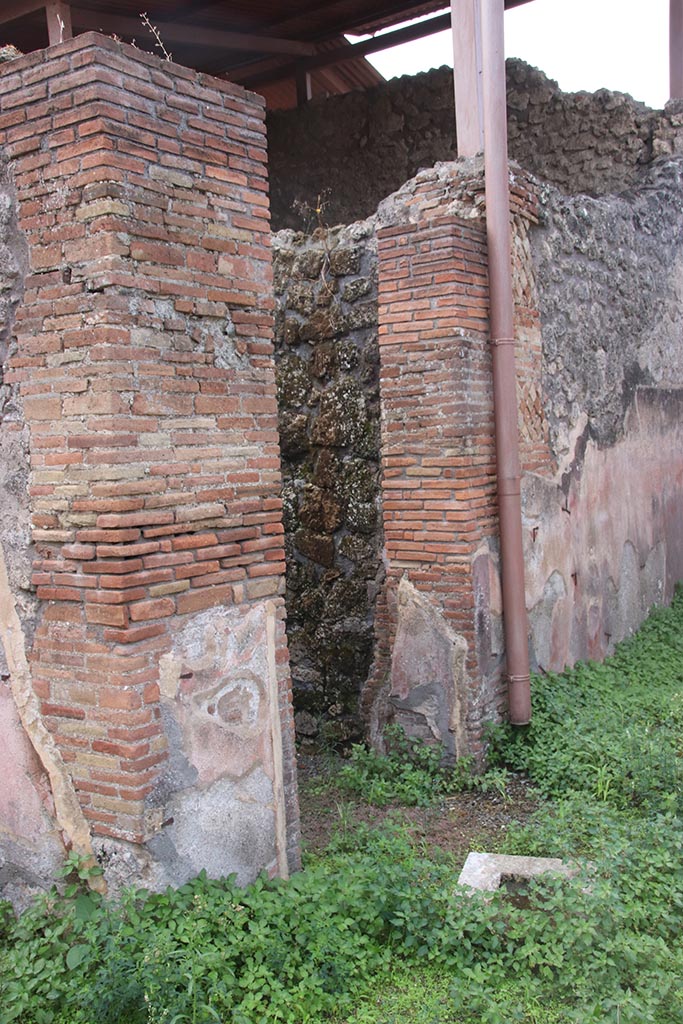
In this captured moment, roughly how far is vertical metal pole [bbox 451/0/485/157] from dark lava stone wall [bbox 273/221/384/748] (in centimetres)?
75

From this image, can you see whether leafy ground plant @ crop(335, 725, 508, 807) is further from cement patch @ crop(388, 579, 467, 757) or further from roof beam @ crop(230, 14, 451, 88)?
roof beam @ crop(230, 14, 451, 88)

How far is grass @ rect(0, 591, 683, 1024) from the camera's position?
2.62 meters

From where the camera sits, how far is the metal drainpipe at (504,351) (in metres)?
4.71

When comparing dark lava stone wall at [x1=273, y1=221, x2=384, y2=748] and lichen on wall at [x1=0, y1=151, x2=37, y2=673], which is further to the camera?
dark lava stone wall at [x1=273, y1=221, x2=384, y2=748]

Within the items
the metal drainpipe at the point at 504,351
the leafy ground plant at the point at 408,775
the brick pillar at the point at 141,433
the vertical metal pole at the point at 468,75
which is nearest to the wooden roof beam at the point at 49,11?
the vertical metal pole at the point at 468,75

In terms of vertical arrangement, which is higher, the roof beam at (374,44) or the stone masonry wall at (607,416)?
the roof beam at (374,44)

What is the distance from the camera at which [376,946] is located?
10.3ft

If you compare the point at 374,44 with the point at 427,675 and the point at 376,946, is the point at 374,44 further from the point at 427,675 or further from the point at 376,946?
the point at 376,946

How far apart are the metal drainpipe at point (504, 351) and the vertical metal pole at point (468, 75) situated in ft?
0.26

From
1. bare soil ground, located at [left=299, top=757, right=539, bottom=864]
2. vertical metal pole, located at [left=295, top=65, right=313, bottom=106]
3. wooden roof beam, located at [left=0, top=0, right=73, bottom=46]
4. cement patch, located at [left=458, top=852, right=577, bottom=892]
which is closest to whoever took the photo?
cement patch, located at [left=458, top=852, right=577, bottom=892]

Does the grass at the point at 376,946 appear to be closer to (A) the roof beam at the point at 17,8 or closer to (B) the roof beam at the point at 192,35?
(A) the roof beam at the point at 17,8

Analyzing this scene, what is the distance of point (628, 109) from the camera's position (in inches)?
299

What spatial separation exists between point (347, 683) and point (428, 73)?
604 cm

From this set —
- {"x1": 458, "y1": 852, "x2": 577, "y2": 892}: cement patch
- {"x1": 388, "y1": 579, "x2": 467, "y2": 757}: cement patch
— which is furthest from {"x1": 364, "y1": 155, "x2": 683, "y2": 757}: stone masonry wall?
{"x1": 458, "y1": 852, "x2": 577, "y2": 892}: cement patch
